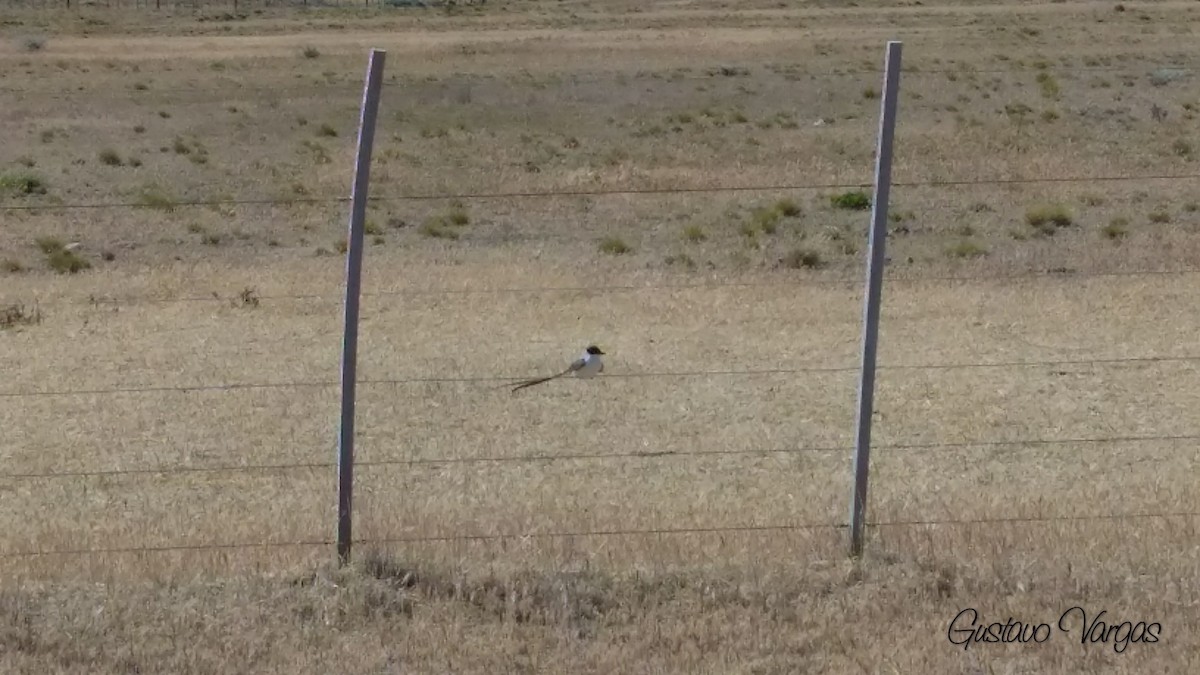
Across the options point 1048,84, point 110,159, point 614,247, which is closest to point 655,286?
point 614,247

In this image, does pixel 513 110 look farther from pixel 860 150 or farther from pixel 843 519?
pixel 843 519

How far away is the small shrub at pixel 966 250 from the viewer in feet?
62.6

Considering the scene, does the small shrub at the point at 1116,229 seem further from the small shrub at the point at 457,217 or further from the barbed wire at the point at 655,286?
the small shrub at the point at 457,217

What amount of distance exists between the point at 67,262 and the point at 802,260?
27.1 feet

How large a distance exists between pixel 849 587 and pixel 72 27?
65965mm

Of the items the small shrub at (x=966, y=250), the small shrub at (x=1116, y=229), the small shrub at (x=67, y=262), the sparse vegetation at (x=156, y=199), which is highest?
the small shrub at (x=1116, y=229)

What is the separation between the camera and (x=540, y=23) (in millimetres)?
67875

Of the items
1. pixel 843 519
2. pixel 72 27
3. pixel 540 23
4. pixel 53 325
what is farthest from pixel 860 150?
pixel 72 27

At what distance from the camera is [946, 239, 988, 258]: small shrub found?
19.1m

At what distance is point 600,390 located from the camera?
43.7 feet

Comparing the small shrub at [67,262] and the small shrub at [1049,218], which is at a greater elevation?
the small shrub at [1049,218]

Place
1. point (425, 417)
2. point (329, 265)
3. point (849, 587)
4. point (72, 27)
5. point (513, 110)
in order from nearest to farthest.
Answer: point (849, 587) < point (425, 417) < point (329, 265) < point (513, 110) < point (72, 27)

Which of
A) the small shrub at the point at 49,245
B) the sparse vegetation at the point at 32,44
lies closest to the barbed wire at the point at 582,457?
the small shrub at the point at 49,245

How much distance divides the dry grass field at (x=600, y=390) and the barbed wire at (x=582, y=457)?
5 centimetres
